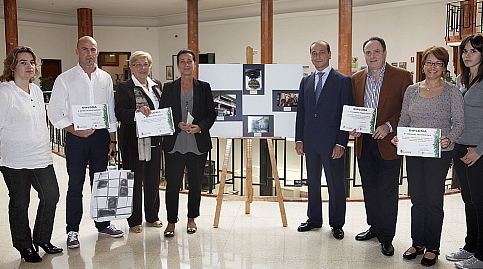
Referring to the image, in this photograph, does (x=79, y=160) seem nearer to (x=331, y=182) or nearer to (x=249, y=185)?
(x=249, y=185)

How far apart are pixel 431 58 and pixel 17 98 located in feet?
10.6

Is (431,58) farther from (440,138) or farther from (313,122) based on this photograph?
(313,122)

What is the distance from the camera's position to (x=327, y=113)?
4.27 meters

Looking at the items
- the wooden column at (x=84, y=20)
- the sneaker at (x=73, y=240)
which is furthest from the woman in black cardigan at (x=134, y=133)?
the wooden column at (x=84, y=20)

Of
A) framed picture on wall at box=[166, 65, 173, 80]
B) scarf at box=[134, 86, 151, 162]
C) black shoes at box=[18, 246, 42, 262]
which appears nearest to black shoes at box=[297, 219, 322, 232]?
scarf at box=[134, 86, 151, 162]

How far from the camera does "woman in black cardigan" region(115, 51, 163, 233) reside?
430 cm

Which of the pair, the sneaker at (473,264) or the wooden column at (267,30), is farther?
the wooden column at (267,30)

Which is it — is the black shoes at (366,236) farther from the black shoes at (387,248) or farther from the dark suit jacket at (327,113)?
the dark suit jacket at (327,113)

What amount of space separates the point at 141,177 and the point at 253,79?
5.00 feet

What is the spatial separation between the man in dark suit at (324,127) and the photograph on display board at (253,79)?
0.47 meters

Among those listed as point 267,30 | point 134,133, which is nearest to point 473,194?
point 134,133

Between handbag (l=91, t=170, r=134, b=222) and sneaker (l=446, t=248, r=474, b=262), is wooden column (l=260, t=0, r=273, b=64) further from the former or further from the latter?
sneaker (l=446, t=248, r=474, b=262)

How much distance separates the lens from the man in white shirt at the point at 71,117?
405 centimetres

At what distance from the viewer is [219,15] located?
1950 cm
